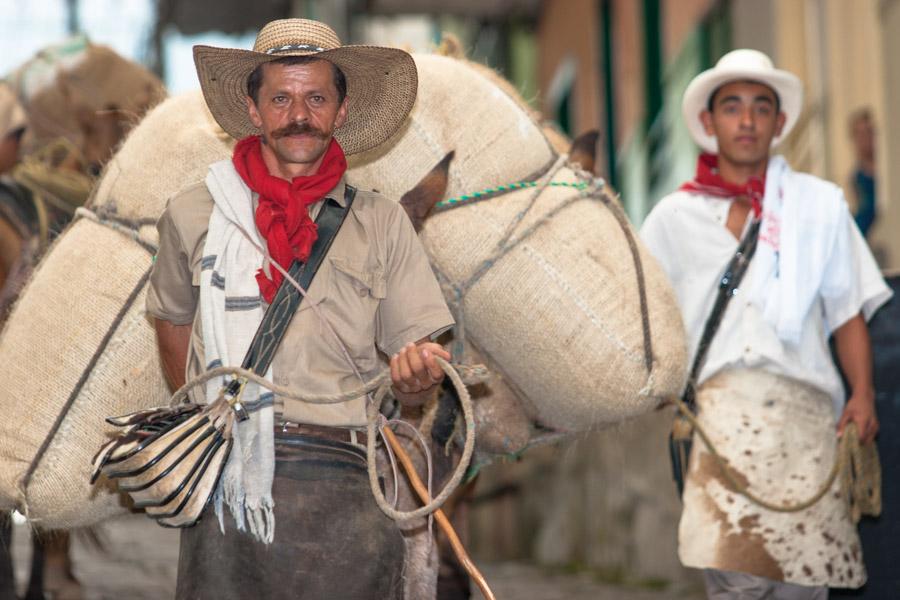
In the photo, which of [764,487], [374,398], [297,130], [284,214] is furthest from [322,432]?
[764,487]

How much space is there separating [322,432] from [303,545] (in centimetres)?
27

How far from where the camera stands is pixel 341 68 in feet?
12.2

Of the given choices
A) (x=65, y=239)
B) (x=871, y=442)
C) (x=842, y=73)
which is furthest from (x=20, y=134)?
(x=842, y=73)

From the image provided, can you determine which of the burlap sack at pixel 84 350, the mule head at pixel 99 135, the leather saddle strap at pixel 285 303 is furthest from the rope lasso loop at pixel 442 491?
the mule head at pixel 99 135

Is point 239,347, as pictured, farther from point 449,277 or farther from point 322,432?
point 449,277

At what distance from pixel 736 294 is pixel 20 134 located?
3323 mm

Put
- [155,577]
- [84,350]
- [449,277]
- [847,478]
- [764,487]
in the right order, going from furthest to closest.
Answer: [155,577]
[847,478]
[764,487]
[449,277]
[84,350]

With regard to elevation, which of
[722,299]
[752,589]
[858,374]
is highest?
[722,299]

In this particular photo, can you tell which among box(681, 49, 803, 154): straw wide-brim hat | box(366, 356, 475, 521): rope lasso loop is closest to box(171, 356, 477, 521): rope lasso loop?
box(366, 356, 475, 521): rope lasso loop

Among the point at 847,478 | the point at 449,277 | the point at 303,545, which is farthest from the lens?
the point at 847,478

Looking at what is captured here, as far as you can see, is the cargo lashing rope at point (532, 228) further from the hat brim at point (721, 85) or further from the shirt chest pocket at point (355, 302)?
the hat brim at point (721, 85)

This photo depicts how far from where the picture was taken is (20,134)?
6.42m

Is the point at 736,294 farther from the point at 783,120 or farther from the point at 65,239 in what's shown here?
the point at 65,239

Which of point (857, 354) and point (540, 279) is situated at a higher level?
point (540, 279)
